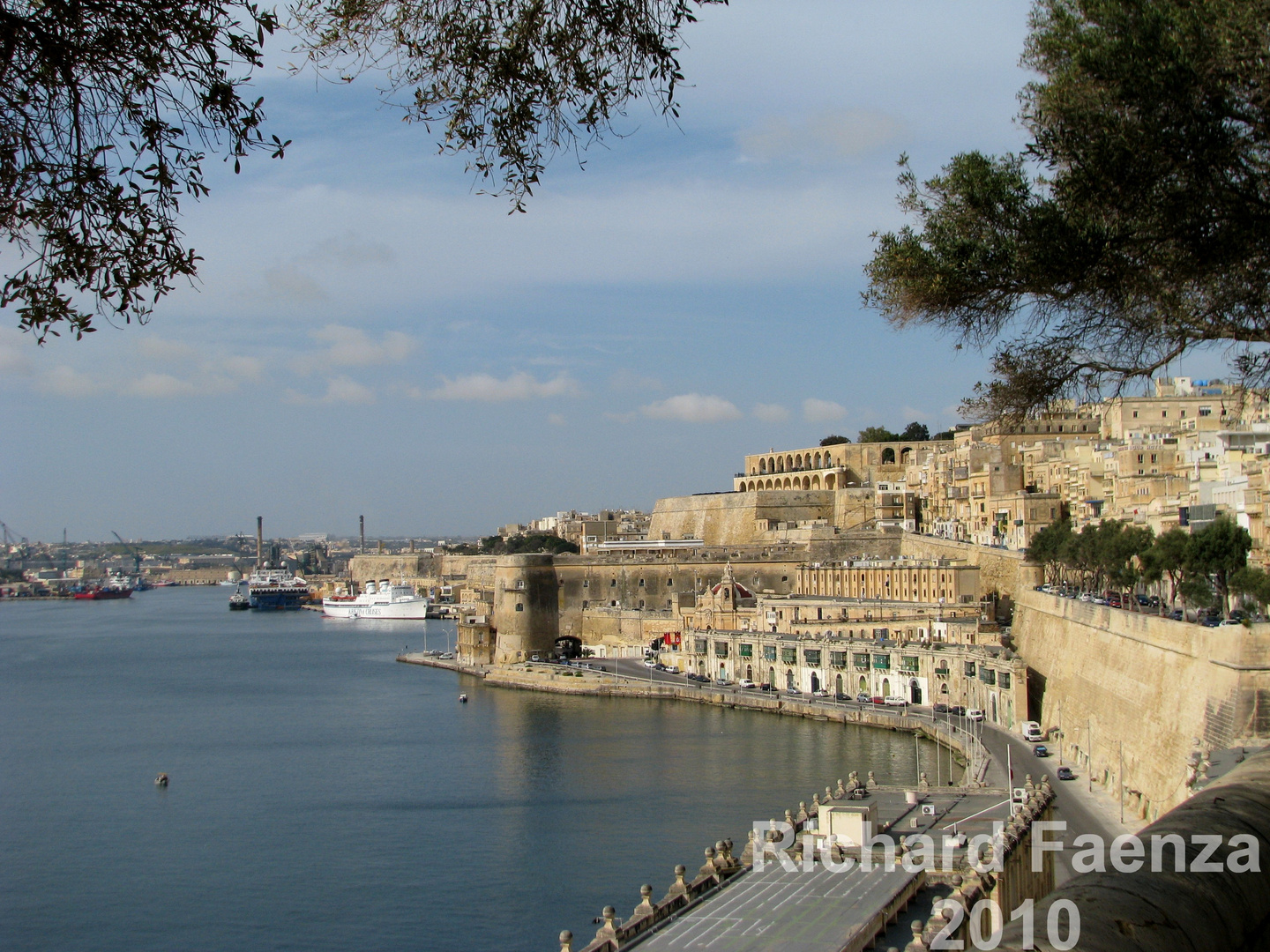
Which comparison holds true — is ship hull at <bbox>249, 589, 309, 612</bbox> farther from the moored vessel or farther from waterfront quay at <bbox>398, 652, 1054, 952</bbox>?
waterfront quay at <bbox>398, 652, 1054, 952</bbox>

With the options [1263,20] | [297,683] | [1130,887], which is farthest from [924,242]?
[297,683]

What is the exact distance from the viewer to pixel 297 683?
33.0m

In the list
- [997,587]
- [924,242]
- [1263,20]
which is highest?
[1263,20]

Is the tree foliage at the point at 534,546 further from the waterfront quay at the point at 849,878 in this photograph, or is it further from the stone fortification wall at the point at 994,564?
the waterfront quay at the point at 849,878

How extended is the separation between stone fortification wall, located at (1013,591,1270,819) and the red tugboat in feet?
312

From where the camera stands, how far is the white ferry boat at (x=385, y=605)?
60.2 m

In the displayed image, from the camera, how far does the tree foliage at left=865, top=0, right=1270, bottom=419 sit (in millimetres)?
3867

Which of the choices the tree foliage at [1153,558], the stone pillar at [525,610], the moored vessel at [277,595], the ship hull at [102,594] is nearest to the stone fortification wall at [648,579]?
the stone pillar at [525,610]

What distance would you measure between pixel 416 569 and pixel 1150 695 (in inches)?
2463

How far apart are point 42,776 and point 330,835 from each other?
702 cm

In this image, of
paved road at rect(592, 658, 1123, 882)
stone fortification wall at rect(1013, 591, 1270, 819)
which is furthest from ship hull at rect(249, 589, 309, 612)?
stone fortification wall at rect(1013, 591, 1270, 819)

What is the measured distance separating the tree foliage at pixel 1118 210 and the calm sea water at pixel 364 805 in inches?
350

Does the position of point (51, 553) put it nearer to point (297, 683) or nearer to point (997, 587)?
point (297, 683)

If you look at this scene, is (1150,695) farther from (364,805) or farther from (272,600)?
(272,600)
